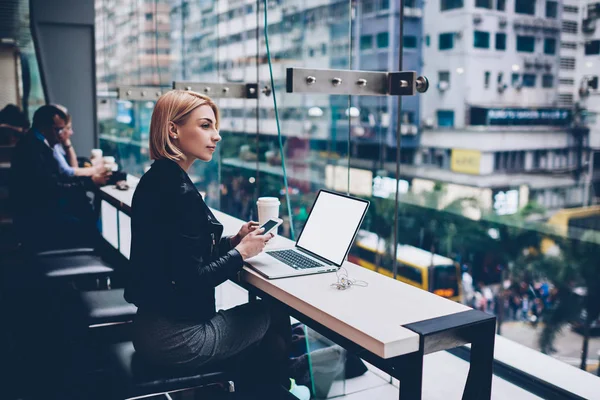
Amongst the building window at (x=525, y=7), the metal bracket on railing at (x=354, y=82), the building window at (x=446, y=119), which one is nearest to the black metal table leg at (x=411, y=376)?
the metal bracket on railing at (x=354, y=82)

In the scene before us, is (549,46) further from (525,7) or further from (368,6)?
(368,6)

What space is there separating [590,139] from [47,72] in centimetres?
4381

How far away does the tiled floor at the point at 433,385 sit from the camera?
7.66 feet

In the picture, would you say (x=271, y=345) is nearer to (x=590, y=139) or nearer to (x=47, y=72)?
(x=47, y=72)

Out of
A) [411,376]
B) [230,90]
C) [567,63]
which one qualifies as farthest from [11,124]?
[567,63]

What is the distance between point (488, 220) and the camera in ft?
144

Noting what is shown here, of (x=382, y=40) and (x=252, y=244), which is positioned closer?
(x=252, y=244)

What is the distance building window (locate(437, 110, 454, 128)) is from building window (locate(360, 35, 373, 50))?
25.0 feet

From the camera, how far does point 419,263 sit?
114ft

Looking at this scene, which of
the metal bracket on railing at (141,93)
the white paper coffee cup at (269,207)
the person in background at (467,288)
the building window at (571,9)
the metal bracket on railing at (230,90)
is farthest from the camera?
the person in background at (467,288)

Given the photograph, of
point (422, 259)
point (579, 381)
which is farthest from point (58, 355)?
point (422, 259)

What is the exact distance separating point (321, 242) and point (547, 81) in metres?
44.6

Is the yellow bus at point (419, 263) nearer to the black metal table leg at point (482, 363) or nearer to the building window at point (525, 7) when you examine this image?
the building window at point (525, 7)

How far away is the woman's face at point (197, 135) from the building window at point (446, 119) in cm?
4282
